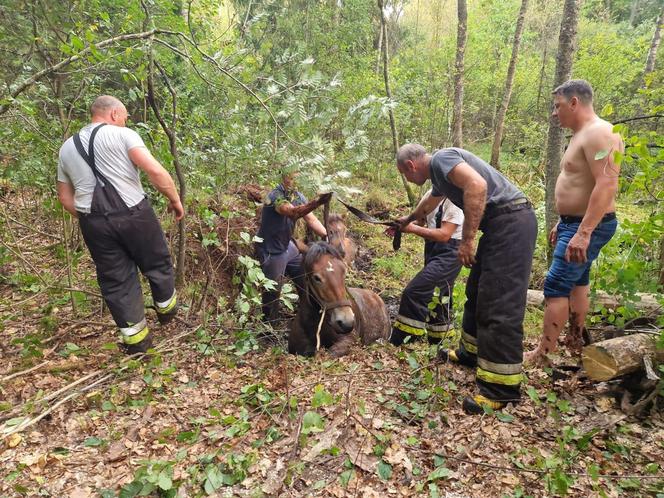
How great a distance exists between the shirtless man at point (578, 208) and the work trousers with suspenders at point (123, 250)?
158 inches

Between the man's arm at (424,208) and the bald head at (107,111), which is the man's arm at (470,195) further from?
the bald head at (107,111)

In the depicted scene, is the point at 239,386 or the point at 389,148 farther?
the point at 389,148

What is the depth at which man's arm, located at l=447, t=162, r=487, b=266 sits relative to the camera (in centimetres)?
298

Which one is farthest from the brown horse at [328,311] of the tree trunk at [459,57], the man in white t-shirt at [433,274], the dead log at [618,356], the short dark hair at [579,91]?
the tree trunk at [459,57]

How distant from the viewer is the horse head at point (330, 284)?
3.87m

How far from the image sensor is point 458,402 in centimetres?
325

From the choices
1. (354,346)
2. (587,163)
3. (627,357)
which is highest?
(587,163)

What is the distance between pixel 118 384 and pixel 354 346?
256 centimetres

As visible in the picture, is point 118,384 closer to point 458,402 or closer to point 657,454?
point 458,402

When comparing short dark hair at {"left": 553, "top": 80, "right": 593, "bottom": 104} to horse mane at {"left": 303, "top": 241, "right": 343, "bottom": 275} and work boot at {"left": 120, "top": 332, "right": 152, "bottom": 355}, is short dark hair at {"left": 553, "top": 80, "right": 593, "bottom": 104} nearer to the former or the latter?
horse mane at {"left": 303, "top": 241, "right": 343, "bottom": 275}

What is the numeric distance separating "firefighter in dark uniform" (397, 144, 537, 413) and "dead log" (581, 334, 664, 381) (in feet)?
2.00

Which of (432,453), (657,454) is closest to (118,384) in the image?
(432,453)

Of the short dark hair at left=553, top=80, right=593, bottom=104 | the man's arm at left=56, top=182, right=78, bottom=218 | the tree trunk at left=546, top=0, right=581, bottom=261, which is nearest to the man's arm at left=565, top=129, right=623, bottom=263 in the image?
the short dark hair at left=553, top=80, right=593, bottom=104

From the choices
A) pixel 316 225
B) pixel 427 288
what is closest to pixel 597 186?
pixel 427 288
